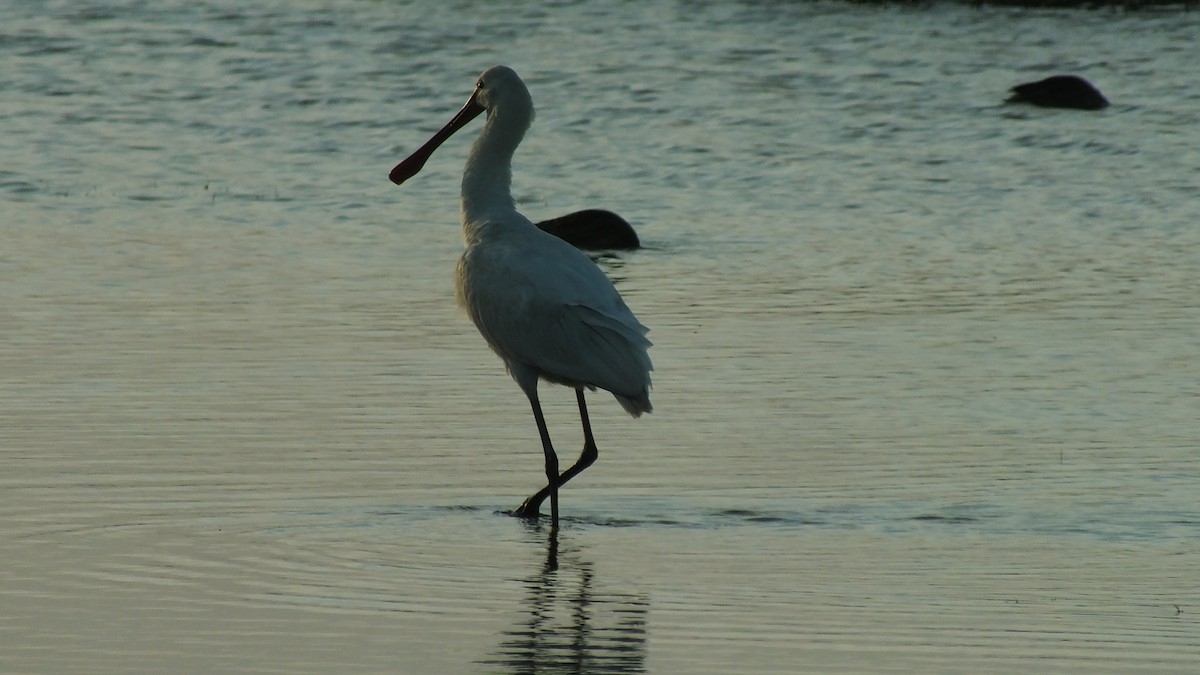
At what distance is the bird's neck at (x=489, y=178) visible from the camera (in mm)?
9805

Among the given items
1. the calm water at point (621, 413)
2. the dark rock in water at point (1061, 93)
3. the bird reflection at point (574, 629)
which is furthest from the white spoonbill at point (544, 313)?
the dark rock in water at point (1061, 93)

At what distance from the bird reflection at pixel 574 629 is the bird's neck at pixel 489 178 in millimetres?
2190

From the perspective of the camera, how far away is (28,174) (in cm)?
1872

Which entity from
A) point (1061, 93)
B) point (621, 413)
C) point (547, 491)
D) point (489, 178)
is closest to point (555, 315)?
point (547, 491)

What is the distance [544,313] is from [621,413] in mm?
1503

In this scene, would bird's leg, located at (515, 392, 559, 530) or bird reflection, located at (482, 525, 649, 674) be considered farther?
bird's leg, located at (515, 392, 559, 530)

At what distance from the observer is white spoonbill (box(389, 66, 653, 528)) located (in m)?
9.00

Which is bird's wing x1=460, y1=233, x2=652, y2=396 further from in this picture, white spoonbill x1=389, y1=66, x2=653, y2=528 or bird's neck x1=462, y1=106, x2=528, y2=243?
bird's neck x1=462, y1=106, x2=528, y2=243

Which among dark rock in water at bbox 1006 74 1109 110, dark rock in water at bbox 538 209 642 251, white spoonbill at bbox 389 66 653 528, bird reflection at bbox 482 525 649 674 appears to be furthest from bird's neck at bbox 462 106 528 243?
dark rock in water at bbox 1006 74 1109 110

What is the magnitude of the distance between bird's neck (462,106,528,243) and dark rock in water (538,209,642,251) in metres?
5.68

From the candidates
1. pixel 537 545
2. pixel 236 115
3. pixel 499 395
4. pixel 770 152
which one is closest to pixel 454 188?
pixel 770 152

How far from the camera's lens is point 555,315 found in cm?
915

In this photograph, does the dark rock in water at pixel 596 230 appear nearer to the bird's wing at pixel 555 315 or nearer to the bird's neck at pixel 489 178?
the bird's neck at pixel 489 178

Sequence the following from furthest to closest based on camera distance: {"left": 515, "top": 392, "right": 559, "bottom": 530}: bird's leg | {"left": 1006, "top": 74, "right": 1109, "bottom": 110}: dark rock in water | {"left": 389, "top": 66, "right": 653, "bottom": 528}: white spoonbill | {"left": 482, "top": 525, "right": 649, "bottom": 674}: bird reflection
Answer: {"left": 1006, "top": 74, "right": 1109, "bottom": 110}: dark rock in water, {"left": 389, "top": 66, "right": 653, "bottom": 528}: white spoonbill, {"left": 515, "top": 392, "right": 559, "bottom": 530}: bird's leg, {"left": 482, "top": 525, "right": 649, "bottom": 674}: bird reflection
